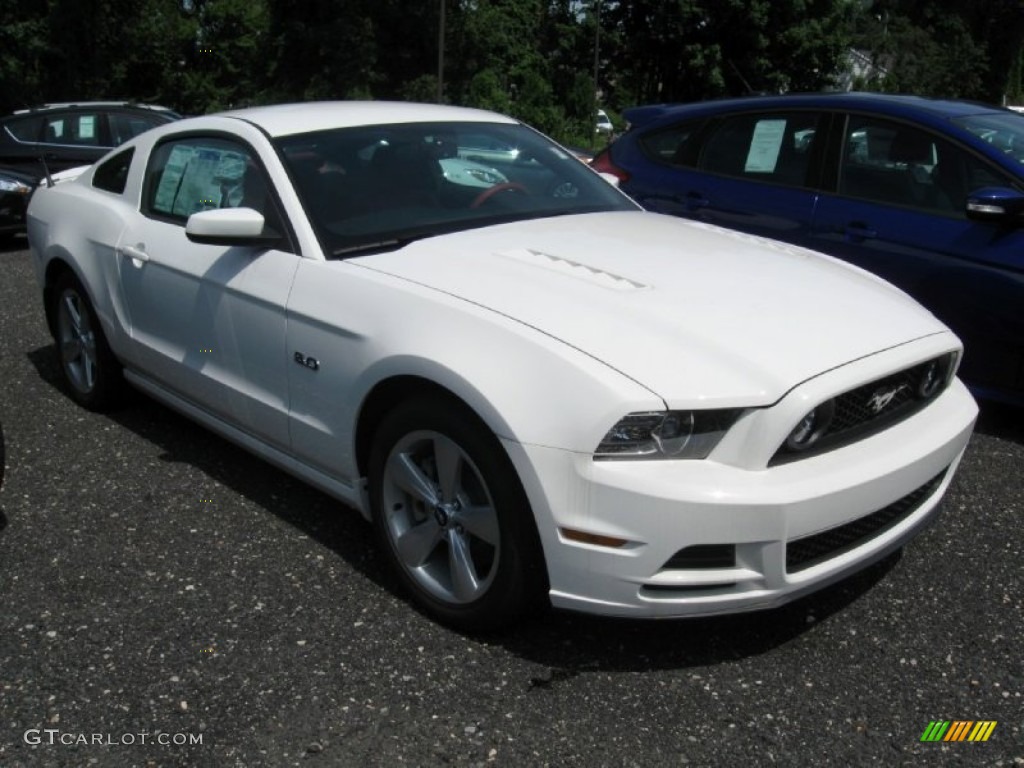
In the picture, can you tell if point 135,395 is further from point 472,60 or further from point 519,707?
point 472,60

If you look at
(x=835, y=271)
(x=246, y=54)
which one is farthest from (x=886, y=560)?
(x=246, y=54)

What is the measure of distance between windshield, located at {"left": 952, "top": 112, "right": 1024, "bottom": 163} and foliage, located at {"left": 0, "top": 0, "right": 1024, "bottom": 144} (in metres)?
28.9

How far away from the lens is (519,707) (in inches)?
108

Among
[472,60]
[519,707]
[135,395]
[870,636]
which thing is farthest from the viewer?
[472,60]

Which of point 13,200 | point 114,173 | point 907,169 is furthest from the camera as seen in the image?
point 13,200

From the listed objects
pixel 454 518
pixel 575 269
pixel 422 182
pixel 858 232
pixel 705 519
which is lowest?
pixel 454 518

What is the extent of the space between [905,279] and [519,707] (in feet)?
10.0

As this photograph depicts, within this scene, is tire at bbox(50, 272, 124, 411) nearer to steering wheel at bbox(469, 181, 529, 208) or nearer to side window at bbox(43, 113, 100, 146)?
steering wheel at bbox(469, 181, 529, 208)

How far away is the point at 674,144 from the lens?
6.09 m

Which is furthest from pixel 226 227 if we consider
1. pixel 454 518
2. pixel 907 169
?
pixel 907 169

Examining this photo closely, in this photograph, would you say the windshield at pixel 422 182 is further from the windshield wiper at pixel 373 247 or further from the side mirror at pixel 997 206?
the side mirror at pixel 997 206

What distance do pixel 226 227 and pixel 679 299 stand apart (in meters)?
1.54

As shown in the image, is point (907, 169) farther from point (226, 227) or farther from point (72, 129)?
point (72, 129)

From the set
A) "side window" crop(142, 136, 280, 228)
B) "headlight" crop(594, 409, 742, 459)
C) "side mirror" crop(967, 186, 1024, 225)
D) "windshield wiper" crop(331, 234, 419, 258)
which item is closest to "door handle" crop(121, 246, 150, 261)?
"side window" crop(142, 136, 280, 228)
